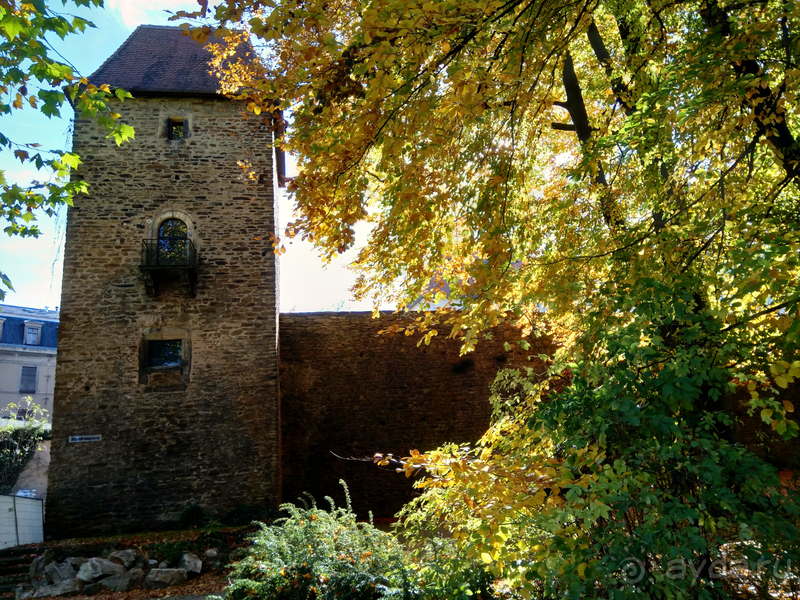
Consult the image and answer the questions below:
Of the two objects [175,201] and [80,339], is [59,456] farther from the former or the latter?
[175,201]

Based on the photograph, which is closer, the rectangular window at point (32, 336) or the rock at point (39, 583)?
the rock at point (39, 583)

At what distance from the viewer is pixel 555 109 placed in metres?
7.88

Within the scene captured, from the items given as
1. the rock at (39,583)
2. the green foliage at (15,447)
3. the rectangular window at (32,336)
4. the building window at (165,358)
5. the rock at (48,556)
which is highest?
the rectangular window at (32,336)

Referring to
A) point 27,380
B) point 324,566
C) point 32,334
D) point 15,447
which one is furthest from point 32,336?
point 324,566

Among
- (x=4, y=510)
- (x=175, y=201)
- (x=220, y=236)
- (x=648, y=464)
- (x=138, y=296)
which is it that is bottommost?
(x=4, y=510)

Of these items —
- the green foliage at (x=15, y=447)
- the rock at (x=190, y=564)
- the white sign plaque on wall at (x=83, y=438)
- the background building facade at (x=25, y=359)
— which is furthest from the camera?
the background building facade at (x=25, y=359)

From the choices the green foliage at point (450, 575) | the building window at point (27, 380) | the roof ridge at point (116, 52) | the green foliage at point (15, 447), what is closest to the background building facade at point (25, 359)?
the building window at point (27, 380)

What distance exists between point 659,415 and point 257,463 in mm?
8700

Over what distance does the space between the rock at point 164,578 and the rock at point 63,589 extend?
2.84 feet

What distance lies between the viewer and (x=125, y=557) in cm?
791

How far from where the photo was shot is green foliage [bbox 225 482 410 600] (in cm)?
447

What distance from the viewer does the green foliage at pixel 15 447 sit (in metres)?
15.4

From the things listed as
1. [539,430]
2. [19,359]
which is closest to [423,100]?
[539,430]

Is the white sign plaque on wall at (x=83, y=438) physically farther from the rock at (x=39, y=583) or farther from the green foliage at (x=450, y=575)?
the green foliage at (x=450, y=575)
